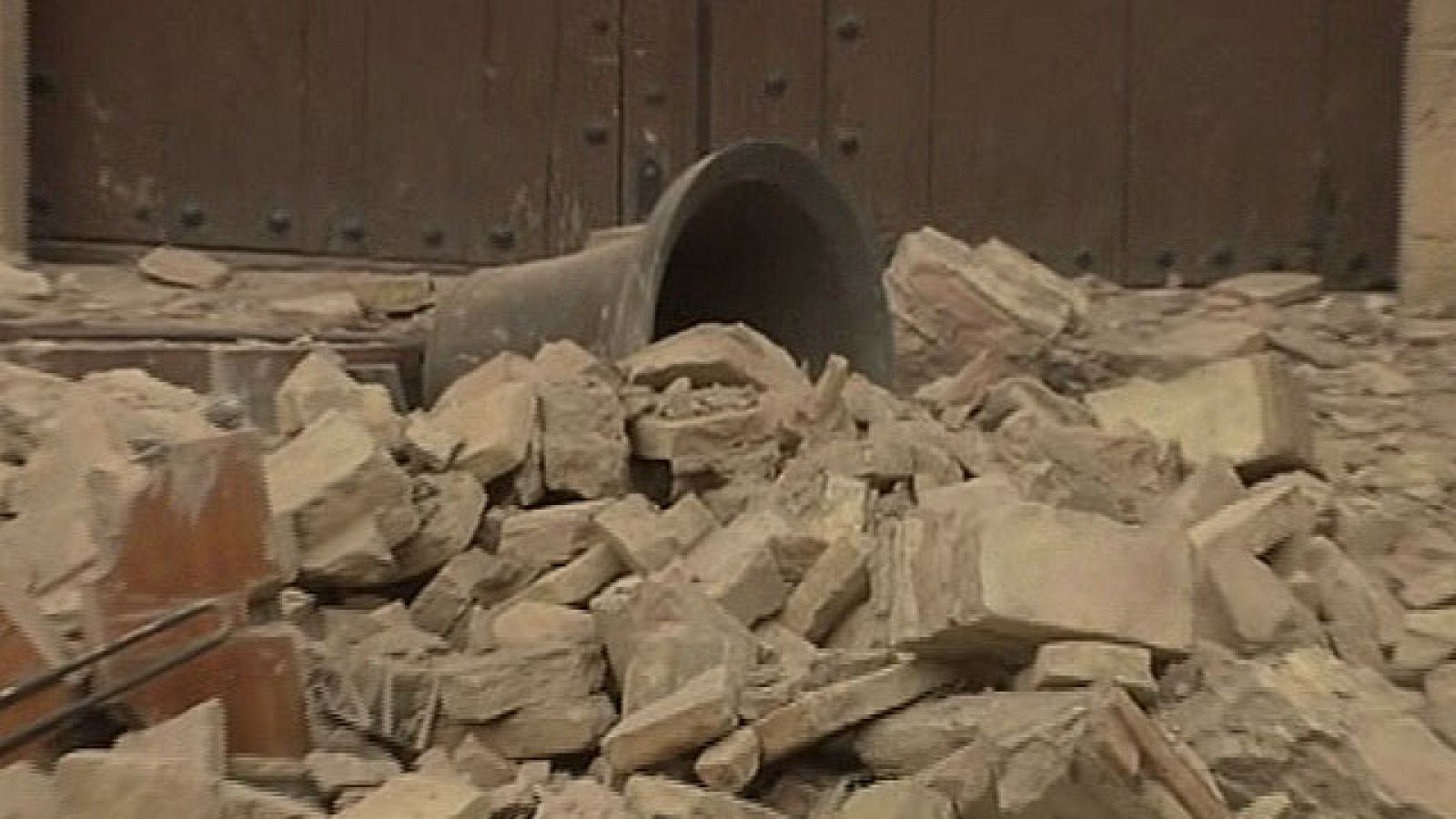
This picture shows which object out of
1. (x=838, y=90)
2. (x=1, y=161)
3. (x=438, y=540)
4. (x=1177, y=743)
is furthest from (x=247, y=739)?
(x=838, y=90)

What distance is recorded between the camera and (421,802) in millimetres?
1962

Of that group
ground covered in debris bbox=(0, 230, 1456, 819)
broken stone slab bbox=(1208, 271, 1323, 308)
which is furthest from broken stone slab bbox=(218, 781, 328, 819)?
broken stone slab bbox=(1208, 271, 1323, 308)

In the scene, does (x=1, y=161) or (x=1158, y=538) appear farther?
(x=1, y=161)

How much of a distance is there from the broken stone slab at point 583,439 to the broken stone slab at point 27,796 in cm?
82

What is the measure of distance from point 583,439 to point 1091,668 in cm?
82

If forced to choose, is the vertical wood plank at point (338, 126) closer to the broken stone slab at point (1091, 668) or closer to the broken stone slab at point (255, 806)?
the broken stone slab at point (255, 806)

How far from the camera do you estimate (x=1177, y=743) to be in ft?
6.40

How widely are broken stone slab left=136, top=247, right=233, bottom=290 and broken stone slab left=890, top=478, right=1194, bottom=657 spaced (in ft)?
6.29

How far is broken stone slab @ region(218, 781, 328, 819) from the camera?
1.90 m

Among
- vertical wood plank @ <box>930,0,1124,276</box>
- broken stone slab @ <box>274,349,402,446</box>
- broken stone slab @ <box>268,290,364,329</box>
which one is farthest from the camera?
vertical wood plank @ <box>930,0,1124,276</box>

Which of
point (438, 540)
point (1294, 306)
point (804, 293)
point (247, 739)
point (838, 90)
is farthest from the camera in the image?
point (838, 90)

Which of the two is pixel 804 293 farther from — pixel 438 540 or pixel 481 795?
pixel 481 795

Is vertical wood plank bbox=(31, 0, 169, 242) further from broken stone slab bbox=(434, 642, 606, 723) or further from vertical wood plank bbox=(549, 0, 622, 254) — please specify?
broken stone slab bbox=(434, 642, 606, 723)

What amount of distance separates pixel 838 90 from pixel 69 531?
2100 millimetres
